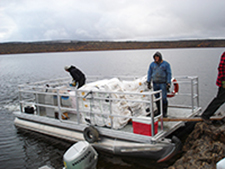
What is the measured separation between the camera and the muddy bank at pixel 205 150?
4.14m

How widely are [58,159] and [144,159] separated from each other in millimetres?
2488

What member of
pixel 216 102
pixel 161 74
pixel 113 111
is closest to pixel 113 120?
pixel 113 111

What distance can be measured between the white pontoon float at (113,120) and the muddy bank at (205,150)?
1.81ft

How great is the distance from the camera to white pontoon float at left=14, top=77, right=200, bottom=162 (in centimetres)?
521

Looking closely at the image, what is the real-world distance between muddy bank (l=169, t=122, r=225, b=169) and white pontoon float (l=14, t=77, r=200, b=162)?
0.55 metres

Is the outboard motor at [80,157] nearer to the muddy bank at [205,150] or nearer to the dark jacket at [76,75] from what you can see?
the muddy bank at [205,150]

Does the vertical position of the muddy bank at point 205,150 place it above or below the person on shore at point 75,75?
below

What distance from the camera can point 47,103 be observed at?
716 cm

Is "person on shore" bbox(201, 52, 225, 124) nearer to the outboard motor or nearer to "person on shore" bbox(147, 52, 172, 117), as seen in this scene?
"person on shore" bbox(147, 52, 172, 117)

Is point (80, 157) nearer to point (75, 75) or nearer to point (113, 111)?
point (113, 111)

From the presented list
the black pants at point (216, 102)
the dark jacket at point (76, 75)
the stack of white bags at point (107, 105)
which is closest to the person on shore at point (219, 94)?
the black pants at point (216, 102)

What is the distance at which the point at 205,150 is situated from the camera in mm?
4473

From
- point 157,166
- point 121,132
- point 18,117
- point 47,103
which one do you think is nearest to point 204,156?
point 157,166

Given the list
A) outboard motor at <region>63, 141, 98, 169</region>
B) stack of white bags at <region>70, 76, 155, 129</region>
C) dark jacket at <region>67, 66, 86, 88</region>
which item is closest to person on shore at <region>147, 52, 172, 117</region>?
stack of white bags at <region>70, 76, 155, 129</region>
